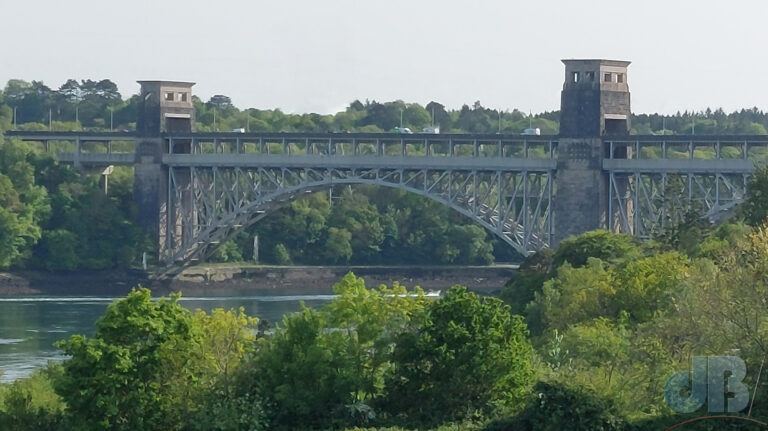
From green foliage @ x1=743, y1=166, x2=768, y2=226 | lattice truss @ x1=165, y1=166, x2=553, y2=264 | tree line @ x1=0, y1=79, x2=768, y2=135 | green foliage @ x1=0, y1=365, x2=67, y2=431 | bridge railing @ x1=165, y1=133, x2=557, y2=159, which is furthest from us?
tree line @ x1=0, y1=79, x2=768, y2=135

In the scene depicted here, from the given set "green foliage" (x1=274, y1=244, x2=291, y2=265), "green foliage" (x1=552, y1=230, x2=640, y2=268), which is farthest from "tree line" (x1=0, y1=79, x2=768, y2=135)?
"green foliage" (x1=552, y1=230, x2=640, y2=268)

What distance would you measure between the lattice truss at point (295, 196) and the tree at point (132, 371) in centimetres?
5386

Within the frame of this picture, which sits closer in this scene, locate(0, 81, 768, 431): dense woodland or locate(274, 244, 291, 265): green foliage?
locate(0, 81, 768, 431): dense woodland

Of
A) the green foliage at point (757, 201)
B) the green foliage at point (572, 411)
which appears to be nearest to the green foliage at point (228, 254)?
the green foliage at point (757, 201)

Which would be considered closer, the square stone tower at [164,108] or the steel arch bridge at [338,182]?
the steel arch bridge at [338,182]

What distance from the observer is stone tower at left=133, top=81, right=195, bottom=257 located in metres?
120

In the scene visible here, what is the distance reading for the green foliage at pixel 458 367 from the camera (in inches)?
1934

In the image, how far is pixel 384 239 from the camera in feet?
448

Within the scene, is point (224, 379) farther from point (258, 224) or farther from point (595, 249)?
point (258, 224)

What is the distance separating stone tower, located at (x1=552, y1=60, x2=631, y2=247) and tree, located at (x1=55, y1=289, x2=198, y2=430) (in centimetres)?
5594

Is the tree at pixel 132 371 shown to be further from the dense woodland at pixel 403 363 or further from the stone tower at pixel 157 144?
the stone tower at pixel 157 144

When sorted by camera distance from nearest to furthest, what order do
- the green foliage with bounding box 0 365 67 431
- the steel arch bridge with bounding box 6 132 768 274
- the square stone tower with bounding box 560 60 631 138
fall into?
1. the green foliage with bounding box 0 365 67 431
2. the steel arch bridge with bounding box 6 132 768 274
3. the square stone tower with bounding box 560 60 631 138

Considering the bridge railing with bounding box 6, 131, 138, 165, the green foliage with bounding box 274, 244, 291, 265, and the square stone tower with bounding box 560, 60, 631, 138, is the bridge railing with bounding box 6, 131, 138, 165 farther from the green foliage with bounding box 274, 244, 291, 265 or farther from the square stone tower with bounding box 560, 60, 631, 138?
the square stone tower with bounding box 560, 60, 631, 138

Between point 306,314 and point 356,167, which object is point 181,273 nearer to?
point 356,167
